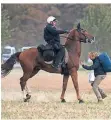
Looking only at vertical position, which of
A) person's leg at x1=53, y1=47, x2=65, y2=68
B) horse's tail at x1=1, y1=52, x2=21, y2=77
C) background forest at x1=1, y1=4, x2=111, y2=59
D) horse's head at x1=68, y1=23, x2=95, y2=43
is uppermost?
horse's head at x1=68, y1=23, x2=95, y2=43

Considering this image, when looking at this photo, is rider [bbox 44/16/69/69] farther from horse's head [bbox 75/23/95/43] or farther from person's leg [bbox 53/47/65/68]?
horse's head [bbox 75/23/95/43]

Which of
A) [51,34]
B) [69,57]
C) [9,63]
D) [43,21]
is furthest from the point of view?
[43,21]

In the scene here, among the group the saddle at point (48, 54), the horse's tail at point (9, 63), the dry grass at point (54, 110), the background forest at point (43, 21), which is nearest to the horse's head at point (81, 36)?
the saddle at point (48, 54)

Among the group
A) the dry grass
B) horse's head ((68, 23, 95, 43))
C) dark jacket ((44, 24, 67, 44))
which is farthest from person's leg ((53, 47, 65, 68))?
the dry grass

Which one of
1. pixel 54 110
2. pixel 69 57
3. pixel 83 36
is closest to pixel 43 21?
pixel 83 36

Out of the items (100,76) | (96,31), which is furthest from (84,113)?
(96,31)

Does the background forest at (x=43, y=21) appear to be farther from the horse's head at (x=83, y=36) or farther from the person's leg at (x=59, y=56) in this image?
the person's leg at (x=59, y=56)

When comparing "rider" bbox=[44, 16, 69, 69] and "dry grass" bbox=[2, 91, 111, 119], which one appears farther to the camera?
"rider" bbox=[44, 16, 69, 69]

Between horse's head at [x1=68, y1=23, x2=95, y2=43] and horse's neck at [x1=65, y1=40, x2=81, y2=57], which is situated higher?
horse's head at [x1=68, y1=23, x2=95, y2=43]

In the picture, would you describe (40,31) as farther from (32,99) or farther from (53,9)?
(32,99)

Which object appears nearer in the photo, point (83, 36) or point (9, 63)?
point (83, 36)

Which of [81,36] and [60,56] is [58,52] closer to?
[60,56]

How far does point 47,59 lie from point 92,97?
8.48ft

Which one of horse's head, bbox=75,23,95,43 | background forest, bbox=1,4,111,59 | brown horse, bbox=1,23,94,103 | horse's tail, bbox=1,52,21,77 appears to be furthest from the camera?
background forest, bbox=1,4,111,59
